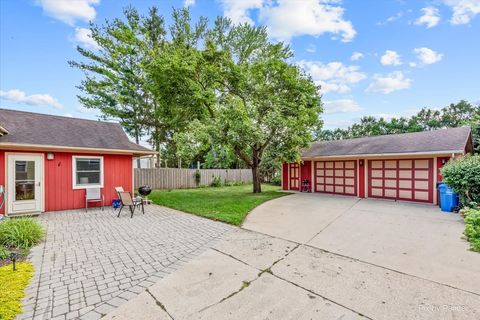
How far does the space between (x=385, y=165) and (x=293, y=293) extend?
10.0 meters

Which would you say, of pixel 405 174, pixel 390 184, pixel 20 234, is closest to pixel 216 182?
pixel 390 184

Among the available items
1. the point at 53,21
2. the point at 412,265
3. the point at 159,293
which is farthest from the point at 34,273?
the point at 53,21

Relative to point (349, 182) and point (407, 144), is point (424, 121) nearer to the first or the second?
point (407, 144)

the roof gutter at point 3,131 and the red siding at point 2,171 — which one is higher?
the roof gutter at point 3,131

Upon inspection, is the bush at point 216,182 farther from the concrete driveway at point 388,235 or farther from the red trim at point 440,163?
the red trim at point 440,163

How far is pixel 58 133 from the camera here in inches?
324

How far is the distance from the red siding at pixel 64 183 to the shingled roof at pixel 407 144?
32.4 ft

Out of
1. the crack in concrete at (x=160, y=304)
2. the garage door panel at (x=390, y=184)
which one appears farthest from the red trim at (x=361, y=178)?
the crack in concrete at (x=160, y=304)

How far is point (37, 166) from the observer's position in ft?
24.5

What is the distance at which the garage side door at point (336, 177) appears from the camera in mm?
11633

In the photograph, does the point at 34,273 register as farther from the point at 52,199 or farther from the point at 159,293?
the point at 52,199

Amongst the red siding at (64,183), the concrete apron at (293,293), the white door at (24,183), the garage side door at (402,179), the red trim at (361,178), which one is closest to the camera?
the concrete apron at (293,293)

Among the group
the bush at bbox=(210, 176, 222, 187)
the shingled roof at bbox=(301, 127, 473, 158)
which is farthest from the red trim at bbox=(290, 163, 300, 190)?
the bush at bbox=(210, 176, 222, 187)

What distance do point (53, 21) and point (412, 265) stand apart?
1413 centimetres
